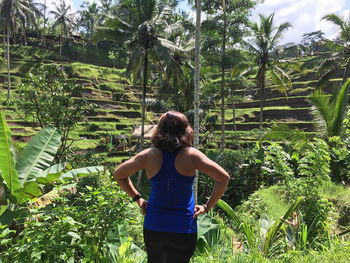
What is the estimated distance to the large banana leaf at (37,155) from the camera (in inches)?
163

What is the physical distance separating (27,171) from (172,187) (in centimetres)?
323

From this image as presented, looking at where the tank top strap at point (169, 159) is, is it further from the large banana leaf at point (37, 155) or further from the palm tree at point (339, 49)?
→ the palm tree at point (339, 49)

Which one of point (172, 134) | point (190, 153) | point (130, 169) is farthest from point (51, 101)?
point (190, 153)

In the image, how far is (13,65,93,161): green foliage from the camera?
8148mm

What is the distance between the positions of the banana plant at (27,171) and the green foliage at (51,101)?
3725mm

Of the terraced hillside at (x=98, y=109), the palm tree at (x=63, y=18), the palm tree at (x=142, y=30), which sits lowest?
the terraced hillside at (x=98, y=109)

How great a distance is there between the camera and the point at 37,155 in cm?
435

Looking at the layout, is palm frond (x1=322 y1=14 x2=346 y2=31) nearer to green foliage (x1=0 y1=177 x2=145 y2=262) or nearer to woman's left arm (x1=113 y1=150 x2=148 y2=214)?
green foliage (x1=0 y1=177 x2=145 y2=262)

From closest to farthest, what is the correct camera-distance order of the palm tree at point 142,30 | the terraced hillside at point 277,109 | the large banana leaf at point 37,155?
the large banana leaf at point 37,155 → the palm tree at point 142,30 → the terraced hillside at point 277,109

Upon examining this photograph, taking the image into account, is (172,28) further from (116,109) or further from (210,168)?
(116,109)

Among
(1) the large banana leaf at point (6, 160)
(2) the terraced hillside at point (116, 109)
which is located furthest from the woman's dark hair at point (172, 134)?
(2) the terraced hillside at point (116, 109)

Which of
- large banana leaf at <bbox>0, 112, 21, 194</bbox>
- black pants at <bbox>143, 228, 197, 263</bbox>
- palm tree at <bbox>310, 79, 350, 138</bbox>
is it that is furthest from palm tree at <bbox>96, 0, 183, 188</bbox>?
black pants at <bbox>143, 228, 197, 263</bbox>

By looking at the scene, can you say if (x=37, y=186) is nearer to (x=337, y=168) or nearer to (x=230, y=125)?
(x=337, y=168)

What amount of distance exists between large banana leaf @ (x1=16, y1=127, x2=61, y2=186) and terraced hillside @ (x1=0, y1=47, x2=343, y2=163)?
1199cm
